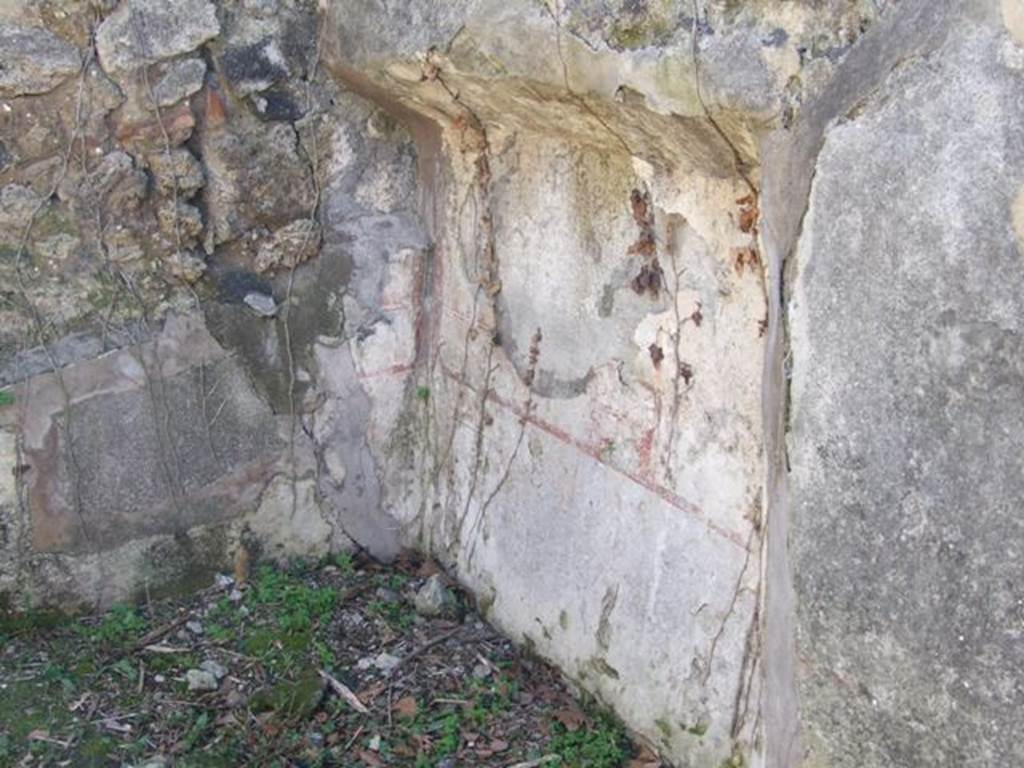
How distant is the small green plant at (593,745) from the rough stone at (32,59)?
214cm

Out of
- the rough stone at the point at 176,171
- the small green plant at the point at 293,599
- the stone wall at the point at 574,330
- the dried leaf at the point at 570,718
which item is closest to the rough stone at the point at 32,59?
the stone wall at the point at 574,330

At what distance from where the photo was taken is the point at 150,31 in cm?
348

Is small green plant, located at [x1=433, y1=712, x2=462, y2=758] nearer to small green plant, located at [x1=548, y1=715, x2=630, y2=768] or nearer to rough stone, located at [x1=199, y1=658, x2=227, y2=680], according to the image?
small green plant, located at [x1=548, y1=715, x2=630, y2=768]

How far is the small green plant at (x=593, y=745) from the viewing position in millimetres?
3170

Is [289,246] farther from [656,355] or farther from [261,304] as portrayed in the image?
[656,355]

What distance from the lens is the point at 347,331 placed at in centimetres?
392

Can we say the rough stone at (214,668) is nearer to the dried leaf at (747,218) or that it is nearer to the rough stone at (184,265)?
the rough stone at (184,265)

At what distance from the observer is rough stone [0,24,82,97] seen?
11.1 feet

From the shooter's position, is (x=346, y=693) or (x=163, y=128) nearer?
(x=346, y=693)

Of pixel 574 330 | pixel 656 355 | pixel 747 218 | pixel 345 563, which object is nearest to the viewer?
pixel 747 218

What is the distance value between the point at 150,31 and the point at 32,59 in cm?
31

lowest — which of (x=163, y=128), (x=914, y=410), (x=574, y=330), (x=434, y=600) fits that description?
(x=434, y=600)

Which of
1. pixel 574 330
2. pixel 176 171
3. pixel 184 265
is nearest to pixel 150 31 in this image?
pixel 176 171

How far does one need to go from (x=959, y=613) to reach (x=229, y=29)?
252 cm
